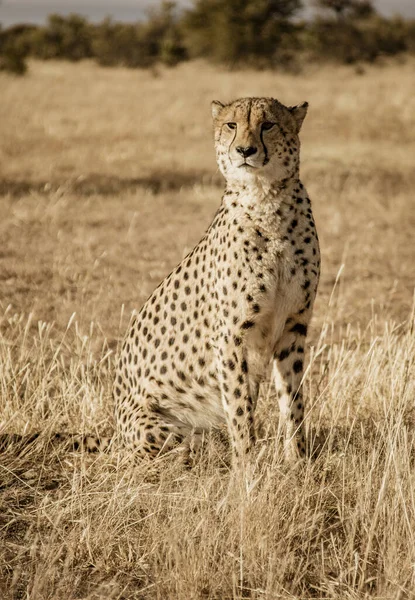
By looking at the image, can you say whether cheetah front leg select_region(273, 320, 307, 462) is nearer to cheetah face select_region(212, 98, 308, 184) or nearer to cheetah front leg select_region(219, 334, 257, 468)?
cheetah front leg select_region(219, 334, 257, 468)

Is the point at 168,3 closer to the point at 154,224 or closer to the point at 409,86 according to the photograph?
the point at 409,86

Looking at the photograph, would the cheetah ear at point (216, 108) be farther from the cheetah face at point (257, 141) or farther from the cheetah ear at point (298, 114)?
the cheetah ear at point (298, 114)

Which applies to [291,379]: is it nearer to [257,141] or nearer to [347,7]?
[257,141]

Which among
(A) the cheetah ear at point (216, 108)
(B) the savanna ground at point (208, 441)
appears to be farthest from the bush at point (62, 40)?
(A) the cheetah ear at point (216, 108)

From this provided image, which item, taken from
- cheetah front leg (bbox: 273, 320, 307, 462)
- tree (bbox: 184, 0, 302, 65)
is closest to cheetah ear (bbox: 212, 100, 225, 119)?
cheetah front leg (bbox: 273, 320, 307, 462)

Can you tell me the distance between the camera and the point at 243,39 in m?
26.2

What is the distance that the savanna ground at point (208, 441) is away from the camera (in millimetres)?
2230

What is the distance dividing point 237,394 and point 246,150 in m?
0.77

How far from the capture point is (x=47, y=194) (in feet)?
24.9

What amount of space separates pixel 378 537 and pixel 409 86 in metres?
14.4

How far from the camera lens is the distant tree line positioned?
26.2m

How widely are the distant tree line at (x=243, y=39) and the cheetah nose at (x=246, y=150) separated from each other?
21417 mm

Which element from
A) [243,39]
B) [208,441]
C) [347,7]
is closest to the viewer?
[208,441]

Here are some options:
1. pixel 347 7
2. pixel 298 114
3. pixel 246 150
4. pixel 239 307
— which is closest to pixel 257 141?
pixel 246 150
